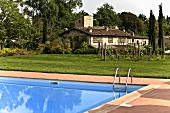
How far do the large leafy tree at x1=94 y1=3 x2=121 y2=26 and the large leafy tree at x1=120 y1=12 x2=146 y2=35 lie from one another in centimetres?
185

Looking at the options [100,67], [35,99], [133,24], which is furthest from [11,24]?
[133,24]

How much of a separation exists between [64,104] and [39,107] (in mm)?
913

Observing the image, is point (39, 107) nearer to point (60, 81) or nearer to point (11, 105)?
point (11, 105)

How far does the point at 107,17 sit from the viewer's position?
69.4m

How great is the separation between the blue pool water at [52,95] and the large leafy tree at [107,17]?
173 ft

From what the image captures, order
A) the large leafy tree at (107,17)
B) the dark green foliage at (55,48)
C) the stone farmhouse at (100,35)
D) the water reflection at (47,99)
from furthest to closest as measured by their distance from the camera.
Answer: the large leafy tree at (107,17) → the stone farmhouse at (100,35) → the dark green foliage at (55,48) → the water reflection at (47,99)

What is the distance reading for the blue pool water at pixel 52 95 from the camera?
34.5 feet

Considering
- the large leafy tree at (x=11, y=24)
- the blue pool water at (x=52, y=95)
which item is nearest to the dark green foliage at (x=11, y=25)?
the large leafy tree at (x=11, y=24)

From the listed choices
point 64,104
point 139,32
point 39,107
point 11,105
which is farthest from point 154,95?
point 139,32

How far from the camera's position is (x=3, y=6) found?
39.1m

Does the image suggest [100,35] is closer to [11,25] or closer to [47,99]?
[11,25]

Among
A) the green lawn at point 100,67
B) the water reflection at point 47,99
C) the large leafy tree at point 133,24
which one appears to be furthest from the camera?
the large leafy tree at point 133,24

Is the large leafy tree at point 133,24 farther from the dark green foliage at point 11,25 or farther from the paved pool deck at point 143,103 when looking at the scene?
the paved pool deck at point 143,103

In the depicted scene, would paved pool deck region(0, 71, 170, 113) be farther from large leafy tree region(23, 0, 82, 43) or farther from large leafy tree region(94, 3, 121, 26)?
large leafy tree region(94, 3, 121, 26)
